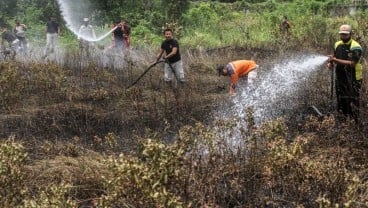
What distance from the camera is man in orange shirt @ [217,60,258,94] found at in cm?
757

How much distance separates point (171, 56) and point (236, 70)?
1830 mm

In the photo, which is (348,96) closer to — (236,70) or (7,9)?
(236,70)

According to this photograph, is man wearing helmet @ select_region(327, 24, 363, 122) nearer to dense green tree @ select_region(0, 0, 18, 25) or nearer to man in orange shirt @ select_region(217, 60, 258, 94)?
man in orange shirt @ select_region(217, 60, 258, 94)

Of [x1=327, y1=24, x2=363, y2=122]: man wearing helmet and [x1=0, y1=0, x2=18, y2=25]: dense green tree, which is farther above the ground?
[x1=327, y1=24, x2=363, y2=122]: man wearing helmet

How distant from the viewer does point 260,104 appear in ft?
26.7

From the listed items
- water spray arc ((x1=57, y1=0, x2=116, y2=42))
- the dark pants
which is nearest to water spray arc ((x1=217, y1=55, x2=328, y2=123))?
the dark pants

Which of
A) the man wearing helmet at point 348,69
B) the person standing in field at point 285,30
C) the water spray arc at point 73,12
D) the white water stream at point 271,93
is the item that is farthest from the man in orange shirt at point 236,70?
the water spray arc at point 73,12

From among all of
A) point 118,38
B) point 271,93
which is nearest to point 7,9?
point 118,38

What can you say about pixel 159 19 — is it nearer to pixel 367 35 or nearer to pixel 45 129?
pixel 367 35

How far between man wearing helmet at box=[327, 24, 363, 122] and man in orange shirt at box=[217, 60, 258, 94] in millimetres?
1480

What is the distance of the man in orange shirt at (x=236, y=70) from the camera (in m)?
7.57

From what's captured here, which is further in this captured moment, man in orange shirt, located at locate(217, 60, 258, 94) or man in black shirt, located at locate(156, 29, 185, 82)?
man in black shirt, located at locate(156, 29, 185, 82)

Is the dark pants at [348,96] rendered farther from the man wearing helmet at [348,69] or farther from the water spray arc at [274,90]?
the water spray arc at [274,90]

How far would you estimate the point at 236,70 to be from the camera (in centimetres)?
768
